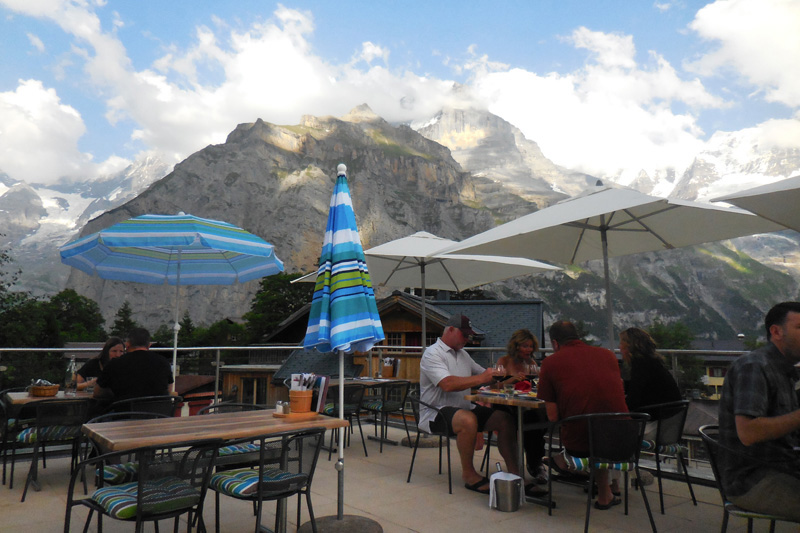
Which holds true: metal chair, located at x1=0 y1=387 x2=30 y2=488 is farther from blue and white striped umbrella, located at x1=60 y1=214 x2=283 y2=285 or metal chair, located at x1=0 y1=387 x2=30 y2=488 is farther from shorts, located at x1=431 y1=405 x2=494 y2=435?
shorts, located at x1=431 y1=405 x2=494 y2=435

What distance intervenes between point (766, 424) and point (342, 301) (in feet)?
7.40

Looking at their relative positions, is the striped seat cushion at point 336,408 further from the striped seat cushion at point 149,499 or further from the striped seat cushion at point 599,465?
the striped seat cushion at point 149,499

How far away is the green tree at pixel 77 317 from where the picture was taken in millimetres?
54359

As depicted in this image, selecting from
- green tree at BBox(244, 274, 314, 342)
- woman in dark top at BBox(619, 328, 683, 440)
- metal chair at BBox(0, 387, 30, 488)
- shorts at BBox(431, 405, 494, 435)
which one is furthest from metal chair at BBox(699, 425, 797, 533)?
green tree at BBox(244, 274, 314, 342)

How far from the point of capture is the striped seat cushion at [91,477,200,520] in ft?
7.88

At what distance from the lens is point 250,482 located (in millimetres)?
2770

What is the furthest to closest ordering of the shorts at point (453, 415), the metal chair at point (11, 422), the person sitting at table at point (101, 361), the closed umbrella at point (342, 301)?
the person sitting at table at point (101, 361), the metal chair at point (11, 422), the shorts at point (453, 415), the closed umbrella at point (342, 301)

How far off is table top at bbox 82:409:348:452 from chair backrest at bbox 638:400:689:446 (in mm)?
2341

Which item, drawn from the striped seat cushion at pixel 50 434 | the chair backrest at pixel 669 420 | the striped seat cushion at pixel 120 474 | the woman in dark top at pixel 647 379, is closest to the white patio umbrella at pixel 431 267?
the woman in dark top at pixel 647 379

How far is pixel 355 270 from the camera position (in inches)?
138

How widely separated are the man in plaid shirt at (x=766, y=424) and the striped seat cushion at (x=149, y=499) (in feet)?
7.82

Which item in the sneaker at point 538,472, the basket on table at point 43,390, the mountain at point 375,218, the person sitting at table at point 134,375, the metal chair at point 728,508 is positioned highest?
the mountain at point 375,218

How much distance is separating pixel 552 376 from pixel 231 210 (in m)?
85.2

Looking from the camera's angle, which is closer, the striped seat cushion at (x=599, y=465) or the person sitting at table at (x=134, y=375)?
the striped seat cushion at (x=599, y=465)
